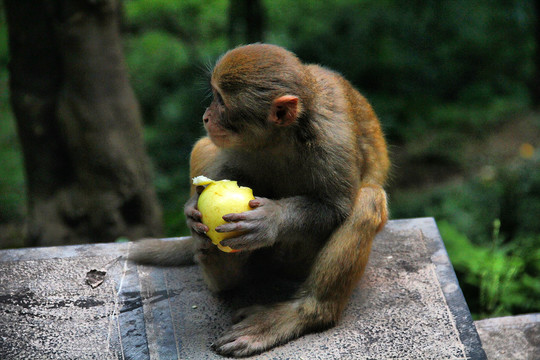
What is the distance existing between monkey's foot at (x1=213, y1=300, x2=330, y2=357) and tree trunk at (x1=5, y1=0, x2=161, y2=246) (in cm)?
324

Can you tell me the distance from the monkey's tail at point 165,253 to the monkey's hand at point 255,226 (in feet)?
3.68

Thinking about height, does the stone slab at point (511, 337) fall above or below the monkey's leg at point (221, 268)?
below

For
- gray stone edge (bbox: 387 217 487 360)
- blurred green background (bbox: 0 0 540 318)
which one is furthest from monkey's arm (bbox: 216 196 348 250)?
blurred green background (bbox: 0 0 540 318)

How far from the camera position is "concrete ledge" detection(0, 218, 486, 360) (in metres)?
4.25

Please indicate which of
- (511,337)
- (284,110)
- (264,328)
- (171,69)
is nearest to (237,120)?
(284,110)

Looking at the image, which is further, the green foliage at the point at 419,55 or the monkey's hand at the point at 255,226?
the green foliage at the point at 419,55

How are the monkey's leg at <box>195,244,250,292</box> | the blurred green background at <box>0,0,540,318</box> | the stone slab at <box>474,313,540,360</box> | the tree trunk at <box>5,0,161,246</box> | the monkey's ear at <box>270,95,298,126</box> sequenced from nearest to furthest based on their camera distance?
the monkey's ear at <box>270,95,298,126</box>
the monkey's leg at <box>195,244,250,292</box>
the stone slab at <box>474,313,540,360</box>
the tree trunk at <box>5,0,161,246</box>
the blurred green background at <box>0,0,540,318</box>

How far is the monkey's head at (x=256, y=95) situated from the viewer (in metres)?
4.17

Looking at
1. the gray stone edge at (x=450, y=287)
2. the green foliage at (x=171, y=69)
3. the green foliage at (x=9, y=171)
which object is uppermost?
the gray stone edge at (x=450, y=287)

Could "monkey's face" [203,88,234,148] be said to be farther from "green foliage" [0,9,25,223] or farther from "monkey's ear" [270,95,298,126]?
"green foliage" [0,9,25,223]

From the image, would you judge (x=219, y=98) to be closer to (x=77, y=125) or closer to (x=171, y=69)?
(x=77, y=125)

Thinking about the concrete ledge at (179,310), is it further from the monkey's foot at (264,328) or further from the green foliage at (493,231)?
the green foliage at (493,231)

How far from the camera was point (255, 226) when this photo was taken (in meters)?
4.05

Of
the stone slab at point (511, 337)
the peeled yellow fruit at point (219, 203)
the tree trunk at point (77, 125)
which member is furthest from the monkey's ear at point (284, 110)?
the tree trunk at point (77, 125)
